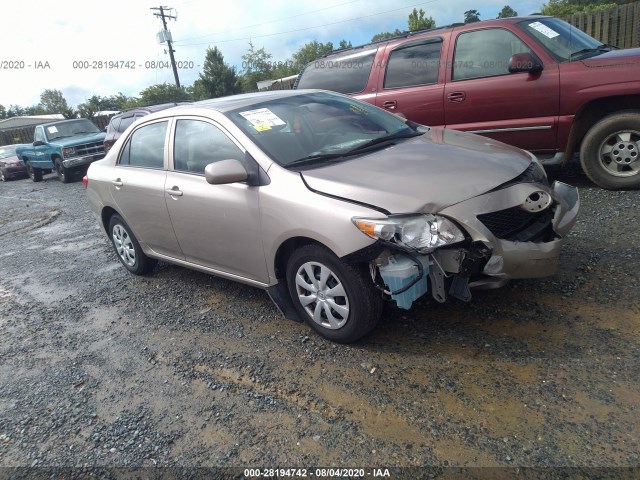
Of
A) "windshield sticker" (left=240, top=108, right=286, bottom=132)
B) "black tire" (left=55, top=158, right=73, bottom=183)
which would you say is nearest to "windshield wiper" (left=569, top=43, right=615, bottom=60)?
"windshield sticker" (left=240, top=108, right=286, bottom=132)

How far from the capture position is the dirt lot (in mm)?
2283

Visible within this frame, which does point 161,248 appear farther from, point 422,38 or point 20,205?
point 20,205

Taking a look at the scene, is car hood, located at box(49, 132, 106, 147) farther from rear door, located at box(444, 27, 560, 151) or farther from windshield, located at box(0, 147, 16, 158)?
rear door, located at box(444, 27, 560, 151)

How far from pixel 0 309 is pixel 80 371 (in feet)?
7.06

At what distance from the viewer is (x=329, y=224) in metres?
2.83

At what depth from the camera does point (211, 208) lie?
358cm

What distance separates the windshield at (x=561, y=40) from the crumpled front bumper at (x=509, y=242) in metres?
3.12

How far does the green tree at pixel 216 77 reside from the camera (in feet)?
127

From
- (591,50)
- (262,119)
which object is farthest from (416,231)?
(591,50)

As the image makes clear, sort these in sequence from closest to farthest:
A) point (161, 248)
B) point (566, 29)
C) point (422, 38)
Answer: point (161, 248) < point (566, 29) < point (422, 38)

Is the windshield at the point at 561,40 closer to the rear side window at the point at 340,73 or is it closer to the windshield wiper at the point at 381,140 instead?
the rear side window at the point at 340,73

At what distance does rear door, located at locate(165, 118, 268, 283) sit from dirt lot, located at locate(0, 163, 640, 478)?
20.3 inches

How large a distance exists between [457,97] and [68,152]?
12422mm

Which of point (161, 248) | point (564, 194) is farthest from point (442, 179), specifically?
point (161, 248)
